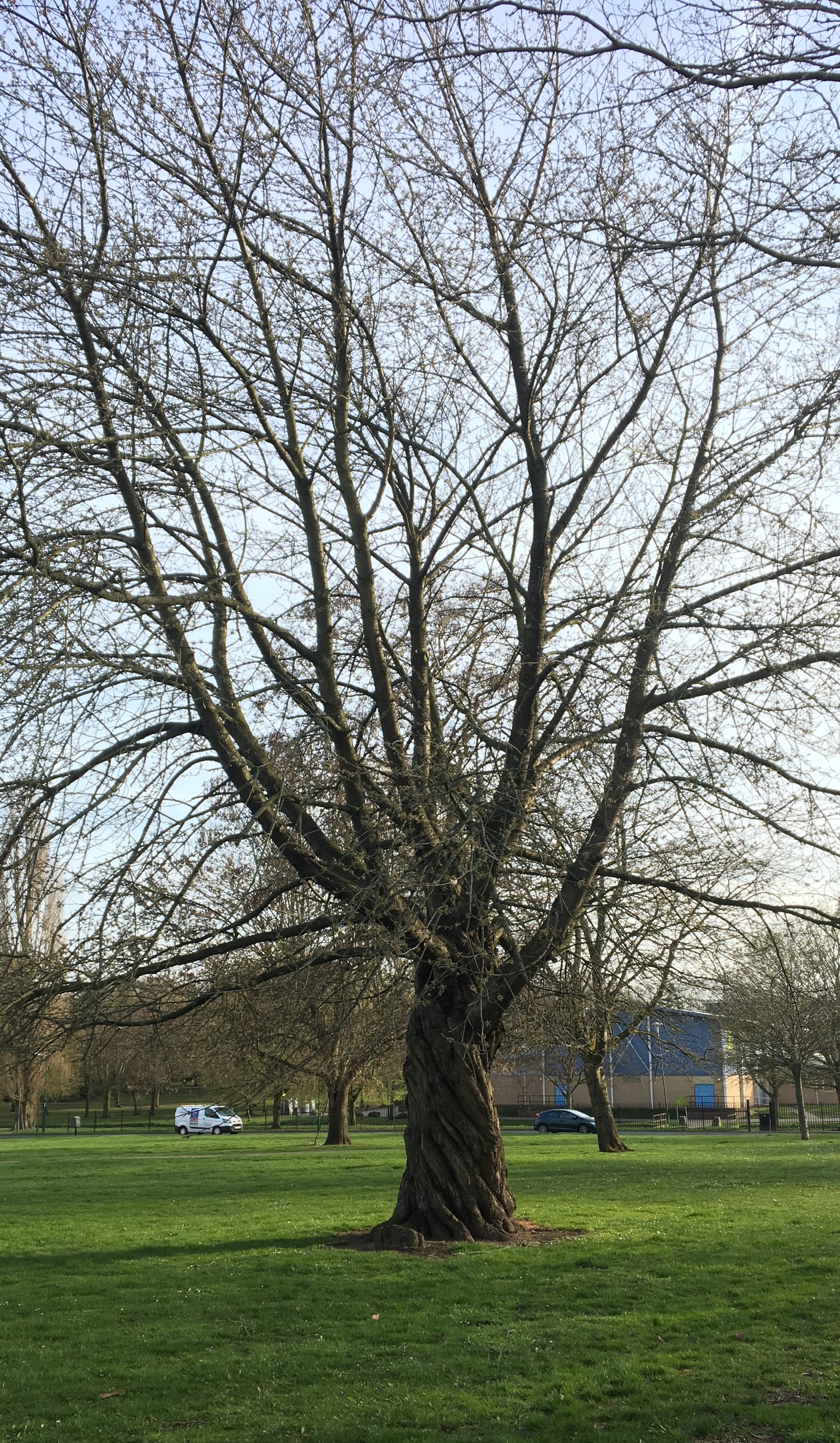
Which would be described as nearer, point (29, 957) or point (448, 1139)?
point (29, 957)

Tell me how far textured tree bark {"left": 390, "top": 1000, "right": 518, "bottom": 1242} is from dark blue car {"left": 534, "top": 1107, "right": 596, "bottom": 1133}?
3773cm

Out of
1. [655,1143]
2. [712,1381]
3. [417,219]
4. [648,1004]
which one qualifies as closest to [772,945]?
[648,1004]

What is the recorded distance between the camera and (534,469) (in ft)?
37.1

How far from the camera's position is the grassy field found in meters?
6.50

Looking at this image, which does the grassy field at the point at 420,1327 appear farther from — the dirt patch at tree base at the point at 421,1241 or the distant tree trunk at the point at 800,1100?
the distant tree trunk at the point at 800,1100

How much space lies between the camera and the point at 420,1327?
28.1 ft

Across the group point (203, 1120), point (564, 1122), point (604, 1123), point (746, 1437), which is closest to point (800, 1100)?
point (604, 1123)

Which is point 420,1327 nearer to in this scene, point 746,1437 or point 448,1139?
point 746,1437

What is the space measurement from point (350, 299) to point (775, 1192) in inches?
579

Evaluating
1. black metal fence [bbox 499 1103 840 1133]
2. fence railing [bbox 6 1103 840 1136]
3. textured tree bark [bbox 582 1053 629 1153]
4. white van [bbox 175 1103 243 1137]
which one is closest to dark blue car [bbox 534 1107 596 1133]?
fence railing [bbox 6 1103 840 1136]

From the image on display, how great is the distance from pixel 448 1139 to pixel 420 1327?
134 inches

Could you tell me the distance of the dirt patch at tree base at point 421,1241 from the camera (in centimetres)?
1160

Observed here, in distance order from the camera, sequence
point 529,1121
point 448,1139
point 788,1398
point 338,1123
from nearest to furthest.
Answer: point 788,1398 < point 448,1139 < point 338,1123 < point 529,1121

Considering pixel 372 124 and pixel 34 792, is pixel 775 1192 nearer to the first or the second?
pixel 34 792
